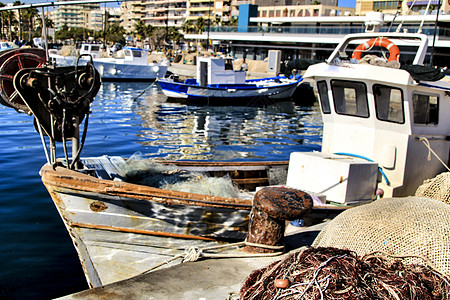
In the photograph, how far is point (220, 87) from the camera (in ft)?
97.3

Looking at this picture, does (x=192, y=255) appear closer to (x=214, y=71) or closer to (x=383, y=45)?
(x=383, y=45)

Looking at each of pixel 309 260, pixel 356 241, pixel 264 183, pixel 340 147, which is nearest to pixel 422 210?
pixel 356 241

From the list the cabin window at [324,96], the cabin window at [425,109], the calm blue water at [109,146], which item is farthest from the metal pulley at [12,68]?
the cabin window at [425,109]

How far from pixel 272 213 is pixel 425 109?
3890 mm

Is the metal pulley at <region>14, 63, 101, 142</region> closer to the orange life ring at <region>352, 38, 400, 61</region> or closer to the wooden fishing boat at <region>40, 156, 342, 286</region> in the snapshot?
the wooden fishing boat at <region>40, 156, 342, 286</region>

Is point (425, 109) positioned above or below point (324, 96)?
below

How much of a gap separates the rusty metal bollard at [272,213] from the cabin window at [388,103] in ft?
8.93

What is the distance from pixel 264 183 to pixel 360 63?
Answer: 9.34ft

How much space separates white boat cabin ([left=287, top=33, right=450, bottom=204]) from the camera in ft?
22.9

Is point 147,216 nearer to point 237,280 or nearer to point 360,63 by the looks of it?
point 237,280

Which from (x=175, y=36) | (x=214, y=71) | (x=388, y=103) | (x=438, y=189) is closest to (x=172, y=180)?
(x=388, y=103)

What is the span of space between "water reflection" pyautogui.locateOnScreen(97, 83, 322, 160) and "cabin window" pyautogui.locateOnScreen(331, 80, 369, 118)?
767 centimetres

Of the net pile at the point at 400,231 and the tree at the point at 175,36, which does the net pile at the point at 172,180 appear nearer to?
the net pile at the point at 400,231

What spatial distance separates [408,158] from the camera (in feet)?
23.9
